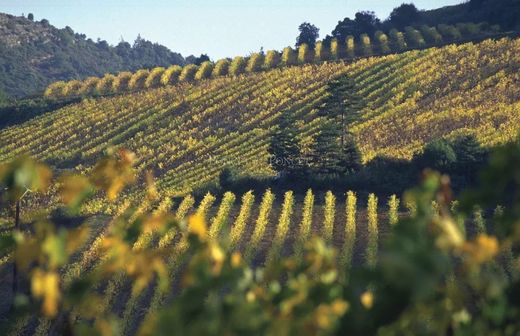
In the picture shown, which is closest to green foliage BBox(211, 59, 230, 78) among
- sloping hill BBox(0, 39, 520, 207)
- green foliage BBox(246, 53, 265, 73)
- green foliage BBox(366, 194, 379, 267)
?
green foliage BBox(246, 53, 265, 73)

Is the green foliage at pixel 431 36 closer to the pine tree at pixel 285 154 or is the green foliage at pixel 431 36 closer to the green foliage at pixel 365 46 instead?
the green foliage at pixel 365 46

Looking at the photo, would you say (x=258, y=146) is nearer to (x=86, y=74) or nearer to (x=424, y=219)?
(x=424, y=219)

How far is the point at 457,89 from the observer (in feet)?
205

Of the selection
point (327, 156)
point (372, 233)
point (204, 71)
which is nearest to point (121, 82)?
point (204, 71)

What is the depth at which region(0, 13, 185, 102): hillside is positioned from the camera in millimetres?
156875

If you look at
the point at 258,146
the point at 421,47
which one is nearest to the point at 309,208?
the point at 258,146

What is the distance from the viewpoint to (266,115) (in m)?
63.4

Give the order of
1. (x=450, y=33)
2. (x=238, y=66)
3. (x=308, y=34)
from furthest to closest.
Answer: (x=308, y=34) → (x=238, y=66) → (x=450, y=33)

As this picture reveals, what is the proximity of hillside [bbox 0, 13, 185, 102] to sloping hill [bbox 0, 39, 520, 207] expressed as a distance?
271 feet

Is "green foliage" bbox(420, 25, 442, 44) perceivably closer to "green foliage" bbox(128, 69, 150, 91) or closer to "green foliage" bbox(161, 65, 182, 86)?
"green foliage" bbox(161, 65, 182, 86)

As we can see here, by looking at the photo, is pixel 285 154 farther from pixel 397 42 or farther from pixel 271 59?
pixel 397 42

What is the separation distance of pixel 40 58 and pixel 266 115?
A: 124818 millimetres

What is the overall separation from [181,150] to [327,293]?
5375 centimetres

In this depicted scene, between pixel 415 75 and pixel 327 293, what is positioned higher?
pixel 327 293
